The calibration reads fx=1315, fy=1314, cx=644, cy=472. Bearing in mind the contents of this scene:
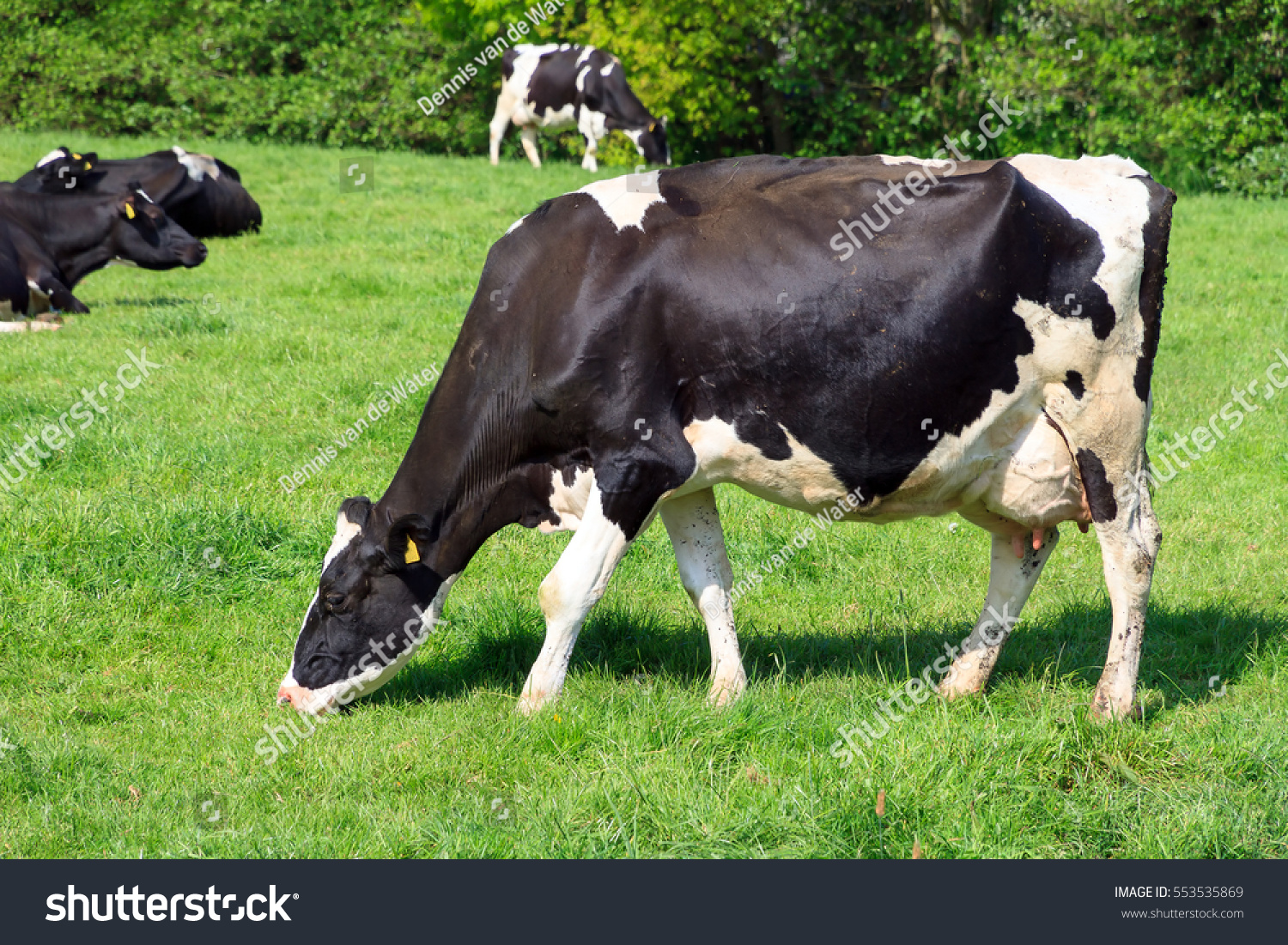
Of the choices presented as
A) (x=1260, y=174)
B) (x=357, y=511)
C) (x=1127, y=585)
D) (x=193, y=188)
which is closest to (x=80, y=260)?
(x=193, y=188)

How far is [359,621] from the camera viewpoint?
17.6 feet

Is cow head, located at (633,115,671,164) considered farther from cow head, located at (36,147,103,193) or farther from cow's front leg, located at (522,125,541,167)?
cow head, located at (36,147,103,193)

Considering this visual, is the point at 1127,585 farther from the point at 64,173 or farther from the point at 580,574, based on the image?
the point at 64,173

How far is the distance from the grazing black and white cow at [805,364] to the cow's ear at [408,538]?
12mm

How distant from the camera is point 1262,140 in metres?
20.4

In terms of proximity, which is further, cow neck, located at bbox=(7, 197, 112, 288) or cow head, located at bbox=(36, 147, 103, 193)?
cow head, located at bbox=(36, 147, 103, 193)

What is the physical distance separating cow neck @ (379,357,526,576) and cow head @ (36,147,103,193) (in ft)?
33.2

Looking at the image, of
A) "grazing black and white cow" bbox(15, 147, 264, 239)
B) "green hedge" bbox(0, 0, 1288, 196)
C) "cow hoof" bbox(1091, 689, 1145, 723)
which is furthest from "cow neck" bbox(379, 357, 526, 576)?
"green hedge" bbox(0, 0, 1288, 196)

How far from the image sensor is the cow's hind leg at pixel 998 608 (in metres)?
5.60

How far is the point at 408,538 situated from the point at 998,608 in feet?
8.37

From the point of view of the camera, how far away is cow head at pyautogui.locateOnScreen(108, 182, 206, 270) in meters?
13.6

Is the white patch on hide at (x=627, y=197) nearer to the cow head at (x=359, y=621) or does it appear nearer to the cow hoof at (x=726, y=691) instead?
the cow head at (x=359, y=621)
